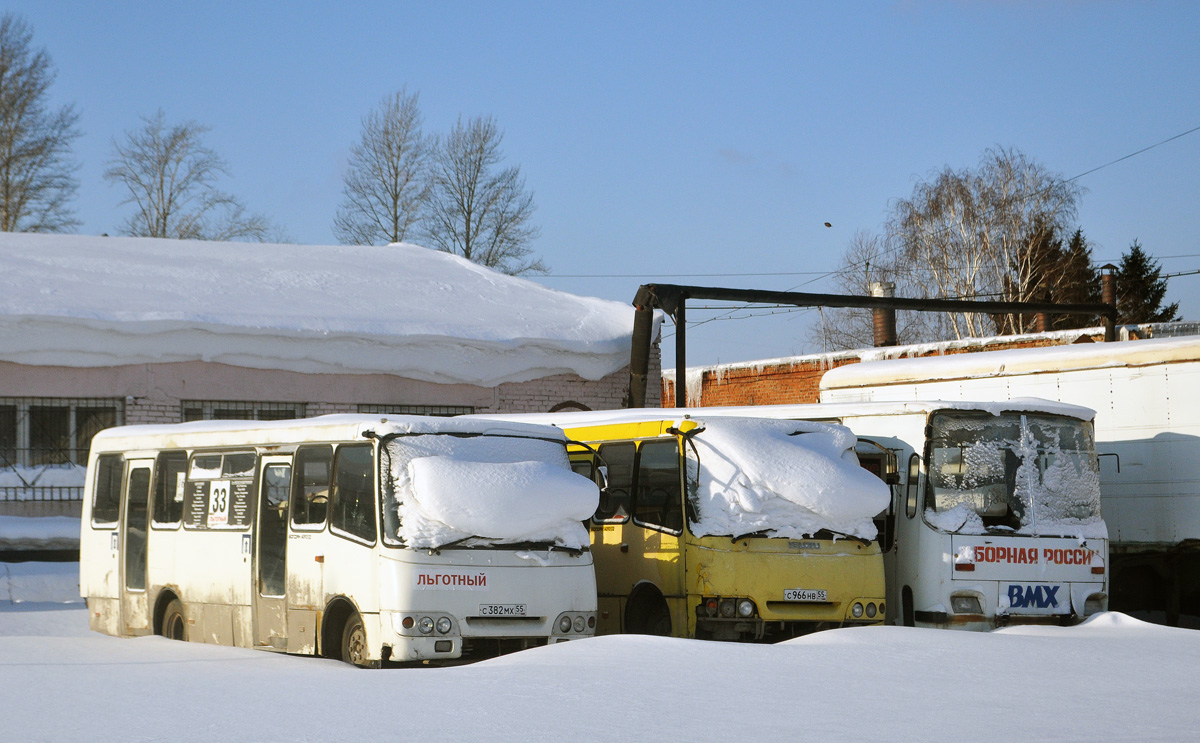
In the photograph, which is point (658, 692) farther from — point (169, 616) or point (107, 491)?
point (107, 491)

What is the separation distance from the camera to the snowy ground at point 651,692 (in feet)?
23.0

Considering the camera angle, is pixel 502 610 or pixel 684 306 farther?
pixel 684 306

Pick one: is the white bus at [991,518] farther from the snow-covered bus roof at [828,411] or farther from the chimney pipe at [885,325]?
the chimney pipe at [885,325]

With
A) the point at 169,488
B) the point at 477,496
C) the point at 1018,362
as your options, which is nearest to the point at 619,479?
the point at 477,496

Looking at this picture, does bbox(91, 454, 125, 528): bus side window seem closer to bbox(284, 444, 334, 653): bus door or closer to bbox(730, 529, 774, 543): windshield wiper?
bbox(284, 444, 334, 653): bus door

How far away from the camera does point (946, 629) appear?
12367 millimetres

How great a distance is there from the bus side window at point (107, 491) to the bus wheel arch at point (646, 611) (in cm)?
544

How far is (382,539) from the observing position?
1029cm

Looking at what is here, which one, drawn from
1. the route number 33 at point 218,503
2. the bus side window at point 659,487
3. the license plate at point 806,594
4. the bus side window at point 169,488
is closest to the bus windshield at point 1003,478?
the license plate at point 806,594

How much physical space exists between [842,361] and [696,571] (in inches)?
801

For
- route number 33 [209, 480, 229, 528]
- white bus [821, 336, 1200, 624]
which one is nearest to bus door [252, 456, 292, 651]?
route number 33 [209, 480, 229, 528]

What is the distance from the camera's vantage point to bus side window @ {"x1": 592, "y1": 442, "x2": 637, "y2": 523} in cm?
1273

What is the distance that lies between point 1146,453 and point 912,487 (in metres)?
3.37

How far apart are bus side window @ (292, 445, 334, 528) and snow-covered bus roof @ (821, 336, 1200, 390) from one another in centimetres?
827
